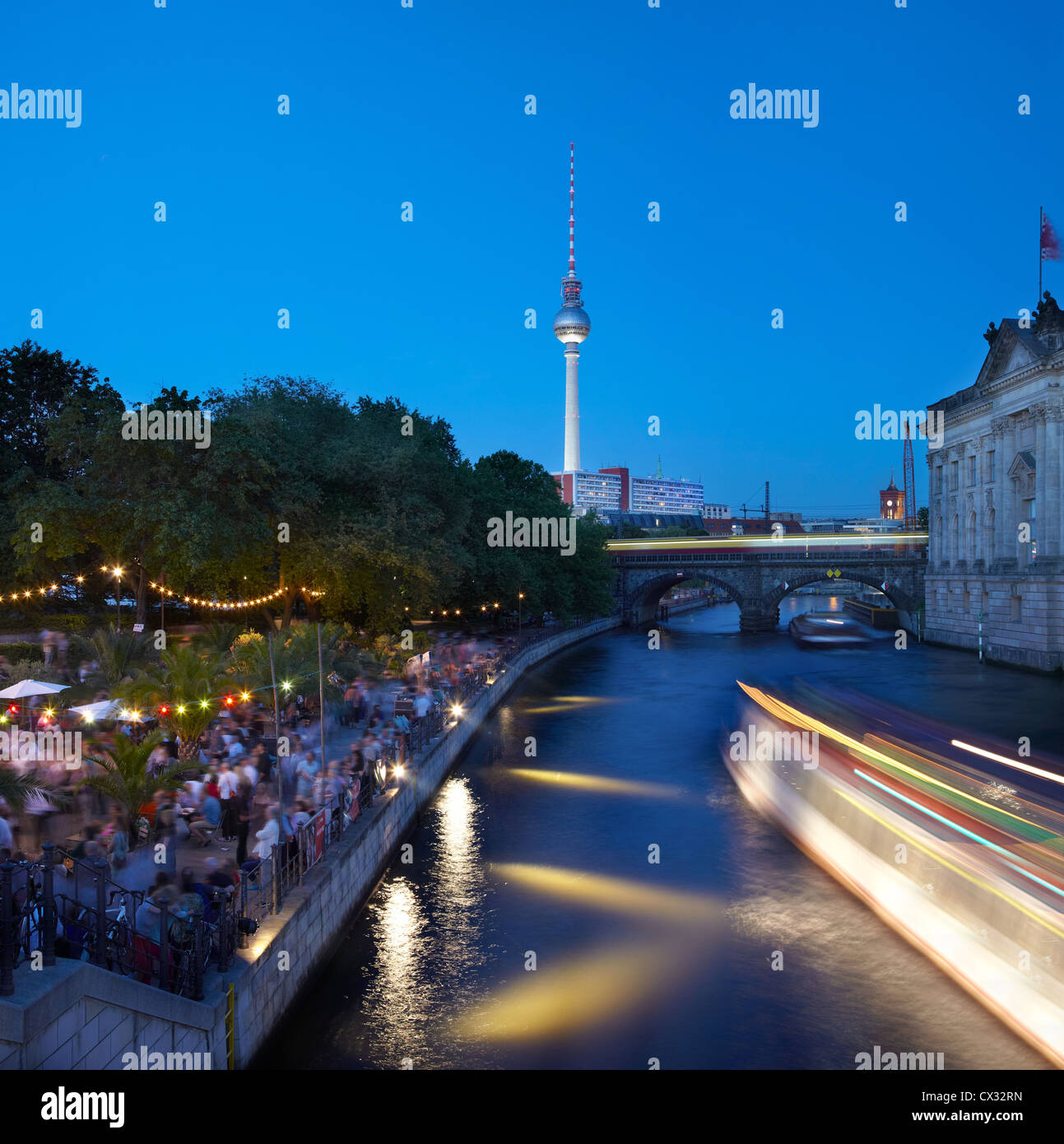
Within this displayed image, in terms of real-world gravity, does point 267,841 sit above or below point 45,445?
below

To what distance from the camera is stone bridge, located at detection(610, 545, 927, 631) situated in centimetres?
7950

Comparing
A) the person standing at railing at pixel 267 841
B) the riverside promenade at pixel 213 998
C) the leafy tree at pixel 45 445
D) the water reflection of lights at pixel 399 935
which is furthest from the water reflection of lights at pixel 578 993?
the leafy tree at pixel 45 445

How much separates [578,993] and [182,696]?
478 inches

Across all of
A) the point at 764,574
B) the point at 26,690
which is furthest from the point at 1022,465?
the point at 26,690

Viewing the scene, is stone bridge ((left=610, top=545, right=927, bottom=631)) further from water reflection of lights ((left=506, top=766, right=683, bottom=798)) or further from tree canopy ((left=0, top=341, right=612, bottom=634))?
A: water reflection of lights ((left=506, top=766, right=683, bottom=798))

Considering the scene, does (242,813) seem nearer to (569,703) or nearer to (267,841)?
Answer: (267,841)

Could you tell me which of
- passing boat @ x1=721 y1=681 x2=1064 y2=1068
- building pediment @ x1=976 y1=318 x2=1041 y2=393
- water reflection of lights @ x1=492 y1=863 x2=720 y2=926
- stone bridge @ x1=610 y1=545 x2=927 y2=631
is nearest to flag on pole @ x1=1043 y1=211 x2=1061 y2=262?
building pediment @ x1=976 y1=318 x2=1041 y2=393

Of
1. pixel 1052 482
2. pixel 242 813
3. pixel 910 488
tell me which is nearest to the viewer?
pixel 242 813

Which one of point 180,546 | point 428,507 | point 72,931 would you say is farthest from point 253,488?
point 72,931

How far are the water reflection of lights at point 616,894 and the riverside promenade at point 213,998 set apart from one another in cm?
315

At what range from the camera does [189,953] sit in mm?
9297

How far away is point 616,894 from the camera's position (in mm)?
17891

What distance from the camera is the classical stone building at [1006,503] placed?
49531mm

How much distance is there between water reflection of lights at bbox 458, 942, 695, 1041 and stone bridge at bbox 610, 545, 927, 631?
229ft
